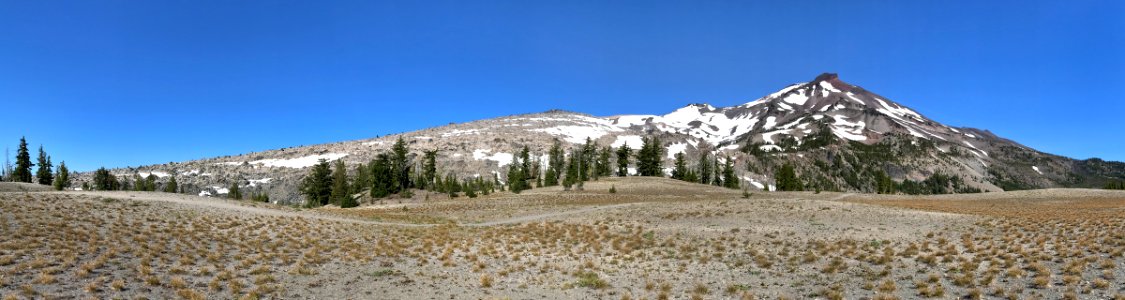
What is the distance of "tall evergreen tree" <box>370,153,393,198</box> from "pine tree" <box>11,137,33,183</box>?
75843mm

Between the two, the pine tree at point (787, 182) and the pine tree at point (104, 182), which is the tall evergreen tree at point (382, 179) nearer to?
the pine tree at point (104, 182)

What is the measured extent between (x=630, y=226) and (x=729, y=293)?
1947cm

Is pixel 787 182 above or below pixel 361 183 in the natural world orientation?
below

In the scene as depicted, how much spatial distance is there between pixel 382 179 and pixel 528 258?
7816 centimetres

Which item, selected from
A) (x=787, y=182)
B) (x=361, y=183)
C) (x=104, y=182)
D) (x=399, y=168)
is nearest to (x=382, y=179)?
(x=399, y=168)

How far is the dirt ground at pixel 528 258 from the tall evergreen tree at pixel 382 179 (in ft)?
187

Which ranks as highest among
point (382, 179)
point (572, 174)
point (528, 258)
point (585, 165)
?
point (585, 165)

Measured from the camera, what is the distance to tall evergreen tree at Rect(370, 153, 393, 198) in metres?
94.3

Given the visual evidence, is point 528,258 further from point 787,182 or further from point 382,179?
point 787,182

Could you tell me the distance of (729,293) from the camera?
61.9ft

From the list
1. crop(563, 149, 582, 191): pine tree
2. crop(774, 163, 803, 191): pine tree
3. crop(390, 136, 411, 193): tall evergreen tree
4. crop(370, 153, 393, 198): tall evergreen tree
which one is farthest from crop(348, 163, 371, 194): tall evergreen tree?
crop(774, 163, 803, 191): pine tree

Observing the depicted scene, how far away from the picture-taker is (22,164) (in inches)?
4250

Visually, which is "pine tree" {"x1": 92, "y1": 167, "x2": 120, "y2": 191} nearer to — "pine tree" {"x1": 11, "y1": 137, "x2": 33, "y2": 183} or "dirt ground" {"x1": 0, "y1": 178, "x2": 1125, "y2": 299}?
"pine tree" {"x1": 11, "y1": 137, "x2": 33, "y2": 183}

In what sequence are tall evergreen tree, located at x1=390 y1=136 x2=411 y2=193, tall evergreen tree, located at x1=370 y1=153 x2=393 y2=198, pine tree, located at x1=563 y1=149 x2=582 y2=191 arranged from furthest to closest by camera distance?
tall evergreen tree, located at x1=390 y1=136 x2=411 y2=193 → pine tree, located at x1=563 y1=149 x2=582 y2=191 → tall evergreen tree, located at x1=370 y1=153 x2=393 y2=198
